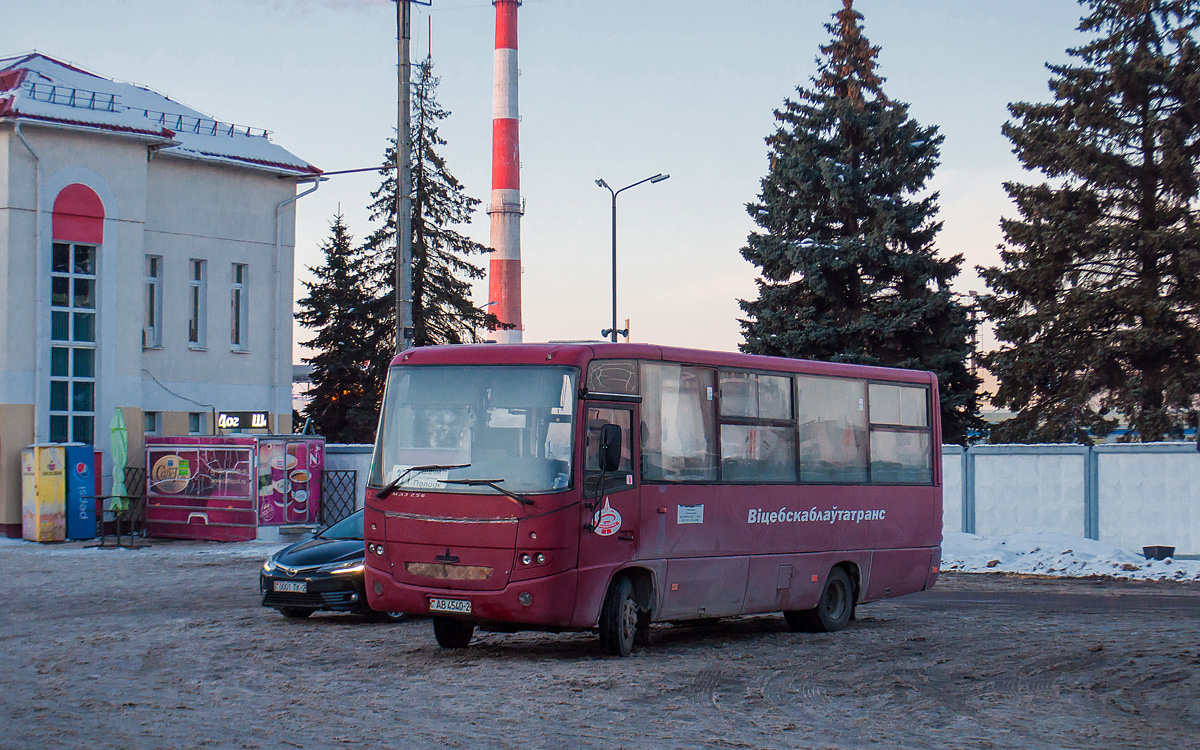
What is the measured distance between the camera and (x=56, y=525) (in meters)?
29.3

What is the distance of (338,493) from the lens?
32438 millimetres

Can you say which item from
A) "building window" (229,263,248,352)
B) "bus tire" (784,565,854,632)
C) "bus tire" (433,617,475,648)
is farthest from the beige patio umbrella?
"bus tire" (784,565,854,632)

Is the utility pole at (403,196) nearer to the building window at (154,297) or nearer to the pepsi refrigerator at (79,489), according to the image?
the pepsi refrigerator at (79,489)

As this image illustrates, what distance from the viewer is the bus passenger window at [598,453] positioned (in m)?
11.9

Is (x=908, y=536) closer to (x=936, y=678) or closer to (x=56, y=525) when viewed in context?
(x=936, y=678)

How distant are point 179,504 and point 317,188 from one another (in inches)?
397

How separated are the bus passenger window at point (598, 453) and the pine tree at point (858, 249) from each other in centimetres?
2627

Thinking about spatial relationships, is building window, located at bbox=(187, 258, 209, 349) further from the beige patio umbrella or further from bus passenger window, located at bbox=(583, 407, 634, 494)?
bus passenger window, located at bbox=(583, 407, 634, 494)

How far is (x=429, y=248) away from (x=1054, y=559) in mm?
35841

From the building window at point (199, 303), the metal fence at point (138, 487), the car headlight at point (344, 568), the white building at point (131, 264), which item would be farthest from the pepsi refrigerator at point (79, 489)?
the car headlight at point (344, 568)

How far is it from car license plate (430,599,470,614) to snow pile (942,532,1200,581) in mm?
14507

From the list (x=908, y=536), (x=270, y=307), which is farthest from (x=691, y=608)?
(x=270, y=307)

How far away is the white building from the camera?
3038 cm

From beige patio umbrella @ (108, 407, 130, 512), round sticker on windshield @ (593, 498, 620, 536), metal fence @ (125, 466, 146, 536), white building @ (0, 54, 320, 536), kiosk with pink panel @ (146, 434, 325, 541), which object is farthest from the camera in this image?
metal fence @ (125, 466, 146, 536)
